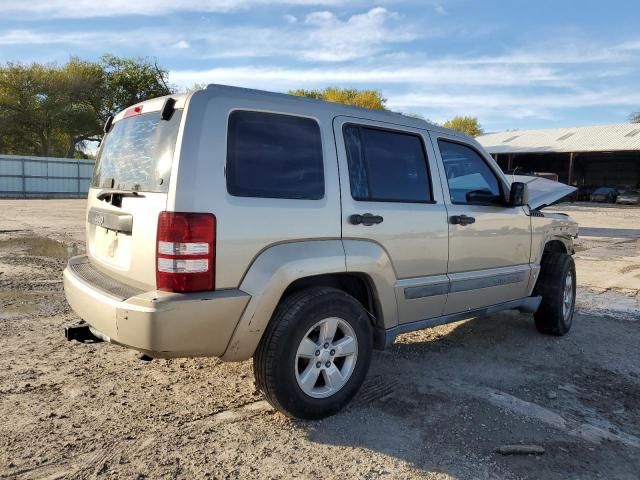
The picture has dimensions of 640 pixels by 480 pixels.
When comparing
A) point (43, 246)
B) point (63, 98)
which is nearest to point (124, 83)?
point (63, 98)

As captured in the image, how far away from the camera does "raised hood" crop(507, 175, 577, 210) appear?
5.31 meters

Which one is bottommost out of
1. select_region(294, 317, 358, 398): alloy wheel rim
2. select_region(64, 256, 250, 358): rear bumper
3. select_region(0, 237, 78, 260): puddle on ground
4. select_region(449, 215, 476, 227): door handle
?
select_region(0, 237, 78, 260): puddle on ground

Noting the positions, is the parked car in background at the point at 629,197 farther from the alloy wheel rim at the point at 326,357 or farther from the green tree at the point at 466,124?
the alloy wheel rim at the point at 326,357

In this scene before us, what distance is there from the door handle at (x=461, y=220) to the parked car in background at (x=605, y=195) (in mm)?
42028

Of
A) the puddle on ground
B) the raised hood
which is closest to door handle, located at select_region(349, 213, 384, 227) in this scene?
the raised hood

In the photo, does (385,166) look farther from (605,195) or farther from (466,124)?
(466,124)

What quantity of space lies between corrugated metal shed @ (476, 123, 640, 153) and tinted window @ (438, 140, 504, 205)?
4032 centimetres

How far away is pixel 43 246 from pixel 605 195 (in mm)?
41024

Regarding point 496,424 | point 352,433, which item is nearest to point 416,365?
point 496,424

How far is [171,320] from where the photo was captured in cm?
285

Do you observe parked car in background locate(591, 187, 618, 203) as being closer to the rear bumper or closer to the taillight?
the rear bumper

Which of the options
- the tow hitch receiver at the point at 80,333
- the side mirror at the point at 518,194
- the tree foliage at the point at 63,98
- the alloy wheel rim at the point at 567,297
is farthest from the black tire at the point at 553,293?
the tree foliage at the point at 63,98

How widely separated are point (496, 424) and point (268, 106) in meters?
2.53

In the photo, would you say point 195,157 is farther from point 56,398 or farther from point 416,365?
point 416,365
